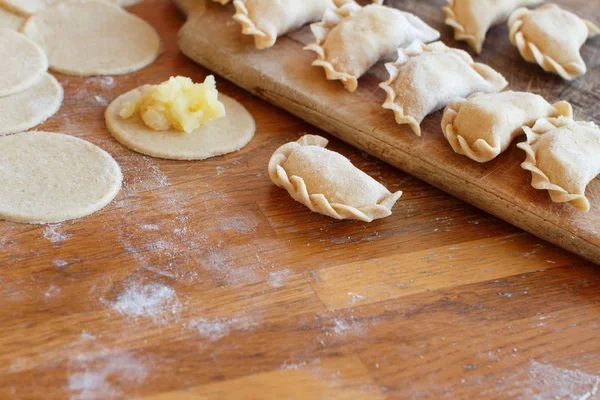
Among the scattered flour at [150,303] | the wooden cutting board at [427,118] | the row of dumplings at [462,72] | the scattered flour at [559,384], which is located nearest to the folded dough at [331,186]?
the row of dumplings at [462,72]

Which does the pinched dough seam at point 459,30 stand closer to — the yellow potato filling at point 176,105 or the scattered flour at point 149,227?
the yellow potato filling at point 176,105

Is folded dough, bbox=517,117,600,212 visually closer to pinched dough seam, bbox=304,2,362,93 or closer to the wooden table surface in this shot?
the wooden table surface

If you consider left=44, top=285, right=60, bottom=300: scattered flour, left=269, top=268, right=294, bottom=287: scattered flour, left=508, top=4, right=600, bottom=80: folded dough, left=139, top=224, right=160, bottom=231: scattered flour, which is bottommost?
left=44, top=285, right=60, bottom=300: scattered flour

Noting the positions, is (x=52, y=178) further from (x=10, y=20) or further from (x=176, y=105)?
(x=10, y=20)

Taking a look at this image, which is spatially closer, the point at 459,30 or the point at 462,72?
the point at 462,72

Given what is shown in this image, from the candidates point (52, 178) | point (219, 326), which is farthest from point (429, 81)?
point (52, 178)

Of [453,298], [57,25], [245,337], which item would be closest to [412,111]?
[453,298]

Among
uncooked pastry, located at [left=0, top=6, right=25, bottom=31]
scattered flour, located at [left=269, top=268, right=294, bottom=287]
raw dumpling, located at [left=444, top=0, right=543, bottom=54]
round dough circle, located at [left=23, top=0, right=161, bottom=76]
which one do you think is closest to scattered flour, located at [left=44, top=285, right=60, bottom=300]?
scattered flour, located at [left=269, top=268, right=294, bottom=287]

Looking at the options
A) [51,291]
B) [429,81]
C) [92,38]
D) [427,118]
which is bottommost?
[51,291]
